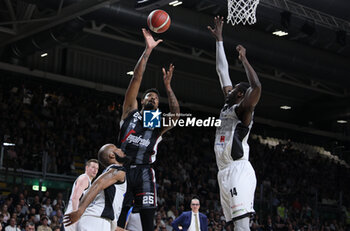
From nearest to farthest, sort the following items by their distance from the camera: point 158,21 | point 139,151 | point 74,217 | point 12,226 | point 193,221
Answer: point 74,217 → point 139,151 → point 158,21 → point 193,221 → point 12,226

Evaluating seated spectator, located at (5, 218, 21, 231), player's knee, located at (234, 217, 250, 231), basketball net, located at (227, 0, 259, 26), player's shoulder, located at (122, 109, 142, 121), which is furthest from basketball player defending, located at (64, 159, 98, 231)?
seated spectator, located at (5, 218, 21, 231)

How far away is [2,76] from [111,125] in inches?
205

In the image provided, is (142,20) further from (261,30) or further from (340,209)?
(340,209)

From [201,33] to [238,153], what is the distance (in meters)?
14.0

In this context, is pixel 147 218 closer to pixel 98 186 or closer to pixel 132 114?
pixel 98 186

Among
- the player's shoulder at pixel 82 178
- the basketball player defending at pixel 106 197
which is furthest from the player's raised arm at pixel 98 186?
the player's shoulder at pixel 82 178

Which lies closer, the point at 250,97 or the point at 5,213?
the point at 250,97

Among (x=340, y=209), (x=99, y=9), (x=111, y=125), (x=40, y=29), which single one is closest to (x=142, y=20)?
(x=99, y=9)

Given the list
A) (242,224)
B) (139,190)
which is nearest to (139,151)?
(139,190)

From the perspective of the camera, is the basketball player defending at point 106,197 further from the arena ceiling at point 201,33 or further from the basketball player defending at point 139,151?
the arena ceiling at point 201,33

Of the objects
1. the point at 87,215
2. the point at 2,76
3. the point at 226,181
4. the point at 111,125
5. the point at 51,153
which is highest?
the point at 2,76

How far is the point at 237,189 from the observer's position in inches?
282

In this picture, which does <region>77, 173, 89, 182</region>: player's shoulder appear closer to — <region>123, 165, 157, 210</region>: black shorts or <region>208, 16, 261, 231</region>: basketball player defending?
<region>123, 165, 157, 210</region>: black shorts

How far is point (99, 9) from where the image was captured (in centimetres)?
1862
